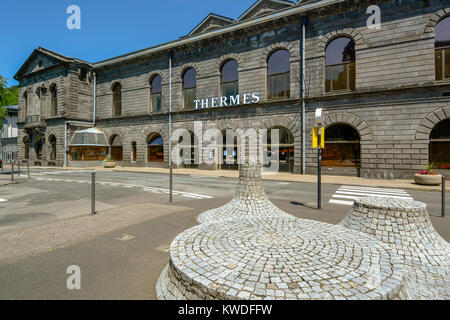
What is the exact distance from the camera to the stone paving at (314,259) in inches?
77.1

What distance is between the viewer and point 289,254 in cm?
249

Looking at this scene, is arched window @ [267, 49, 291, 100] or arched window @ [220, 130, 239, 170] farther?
arched window @ [220, 130, 239, 170]

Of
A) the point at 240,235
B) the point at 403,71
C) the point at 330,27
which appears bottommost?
the point at 240,235

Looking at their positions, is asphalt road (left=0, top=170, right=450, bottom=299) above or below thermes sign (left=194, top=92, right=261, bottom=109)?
below

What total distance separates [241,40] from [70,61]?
21785 mm

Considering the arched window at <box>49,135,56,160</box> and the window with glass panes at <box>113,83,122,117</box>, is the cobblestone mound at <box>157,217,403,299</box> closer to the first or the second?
the window with glass panes at <box>113,83,122,117</box>

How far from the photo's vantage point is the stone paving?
1.96m

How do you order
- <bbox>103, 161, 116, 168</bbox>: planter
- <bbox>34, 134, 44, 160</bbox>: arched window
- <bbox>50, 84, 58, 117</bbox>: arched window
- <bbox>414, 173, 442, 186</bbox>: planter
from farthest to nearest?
<bbox>34, 134, 44, 160</bbox>: arched window → <bbox>50, 84, 58, 117</bbox>: arched window → <bbox>103, 161, 116, 168</bbox>: planter → <bbox>414, 173, 442, 186</bbox>: planter

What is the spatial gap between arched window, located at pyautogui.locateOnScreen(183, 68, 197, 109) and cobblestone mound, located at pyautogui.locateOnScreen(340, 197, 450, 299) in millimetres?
22280

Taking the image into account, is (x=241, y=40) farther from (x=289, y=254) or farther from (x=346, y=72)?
(x=289, y=254)

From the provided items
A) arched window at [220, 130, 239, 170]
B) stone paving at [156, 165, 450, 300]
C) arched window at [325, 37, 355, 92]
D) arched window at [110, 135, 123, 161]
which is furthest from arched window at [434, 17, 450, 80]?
arched window at [110, 135, 123, 161]

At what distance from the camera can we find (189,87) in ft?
80.6

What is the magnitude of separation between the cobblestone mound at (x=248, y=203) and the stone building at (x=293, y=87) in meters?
13.6
